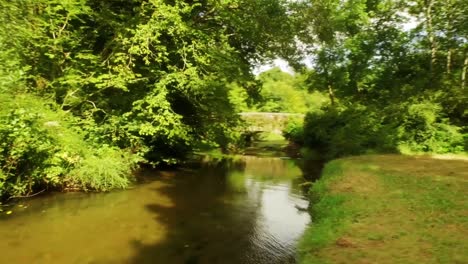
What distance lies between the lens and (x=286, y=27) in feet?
63.8

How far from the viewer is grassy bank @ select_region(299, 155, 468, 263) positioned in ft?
20.6

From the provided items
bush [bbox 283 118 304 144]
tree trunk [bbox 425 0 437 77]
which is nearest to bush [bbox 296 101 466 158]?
tree trunk [bbox 425 0 437 77]

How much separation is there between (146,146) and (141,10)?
18.4 ft

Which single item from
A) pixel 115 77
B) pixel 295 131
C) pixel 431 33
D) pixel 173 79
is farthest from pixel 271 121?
pixel 115 77

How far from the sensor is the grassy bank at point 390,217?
628 centimetres

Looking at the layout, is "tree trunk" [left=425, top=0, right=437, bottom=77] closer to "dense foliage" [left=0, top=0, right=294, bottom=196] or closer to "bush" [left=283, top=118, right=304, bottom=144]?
"dense foliage" [left=0, top=0, right=294, bottom=196]

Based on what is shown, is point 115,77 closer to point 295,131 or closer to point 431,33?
point 431,33

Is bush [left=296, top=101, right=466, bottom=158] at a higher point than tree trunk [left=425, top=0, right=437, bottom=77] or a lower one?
lower

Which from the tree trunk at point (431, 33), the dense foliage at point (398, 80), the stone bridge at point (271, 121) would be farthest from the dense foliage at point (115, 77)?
the stone bridge at point (271, 121)

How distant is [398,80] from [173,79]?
1332cm

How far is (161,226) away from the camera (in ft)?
33.2

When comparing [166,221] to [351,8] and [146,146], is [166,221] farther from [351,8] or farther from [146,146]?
[351,8]

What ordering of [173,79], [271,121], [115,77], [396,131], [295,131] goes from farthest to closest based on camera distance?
1. [271,121]
2. [295,131]
3. [396,131]
4. [173,79]
5. [115,77]

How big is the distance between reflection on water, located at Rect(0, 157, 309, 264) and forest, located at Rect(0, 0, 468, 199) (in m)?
1.32
